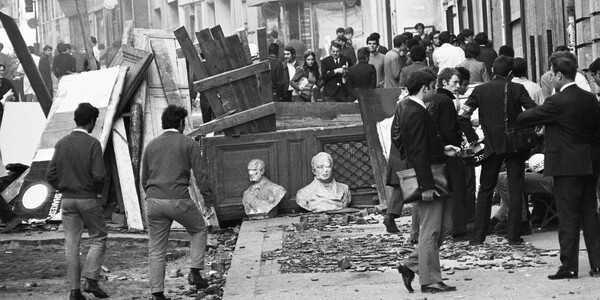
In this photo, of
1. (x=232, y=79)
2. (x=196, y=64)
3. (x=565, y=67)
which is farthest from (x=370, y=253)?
(x=196, y=64)

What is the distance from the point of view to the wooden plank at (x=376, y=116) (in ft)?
53.2

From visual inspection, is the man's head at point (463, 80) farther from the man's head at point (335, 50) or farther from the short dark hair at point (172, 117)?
the man's head at point (335, 50)

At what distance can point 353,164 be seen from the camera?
16938 millimetres

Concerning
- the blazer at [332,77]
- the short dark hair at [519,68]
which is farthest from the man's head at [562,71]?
the blazer at [332,77]

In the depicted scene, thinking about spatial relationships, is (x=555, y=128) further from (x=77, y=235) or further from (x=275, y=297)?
(x=77, y=235)

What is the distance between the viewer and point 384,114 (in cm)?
1647

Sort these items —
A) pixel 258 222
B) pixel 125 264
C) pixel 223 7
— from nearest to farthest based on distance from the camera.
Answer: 1. pixel 125 264
2. pixel 258 222
3. pixel 223 7

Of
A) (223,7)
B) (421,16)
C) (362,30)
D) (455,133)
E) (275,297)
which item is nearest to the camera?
(275,297)

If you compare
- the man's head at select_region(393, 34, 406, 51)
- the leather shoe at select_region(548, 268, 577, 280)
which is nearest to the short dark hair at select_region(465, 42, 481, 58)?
the man's head at select_region(393, 34, 406, 51)

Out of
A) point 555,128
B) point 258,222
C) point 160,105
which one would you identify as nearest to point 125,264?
point 258,222

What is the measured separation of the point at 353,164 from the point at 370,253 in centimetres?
465

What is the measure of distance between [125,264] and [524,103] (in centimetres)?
436

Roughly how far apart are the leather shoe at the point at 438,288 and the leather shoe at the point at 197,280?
221cm

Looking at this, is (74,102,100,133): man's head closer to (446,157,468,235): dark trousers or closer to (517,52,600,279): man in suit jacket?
(446,157,468,235): dark trousers
